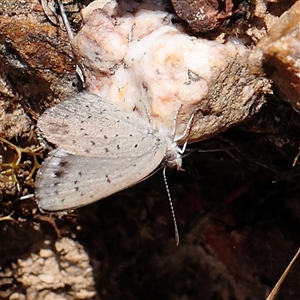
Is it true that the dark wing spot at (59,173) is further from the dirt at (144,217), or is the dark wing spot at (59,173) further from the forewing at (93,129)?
the dirt at (144,217)

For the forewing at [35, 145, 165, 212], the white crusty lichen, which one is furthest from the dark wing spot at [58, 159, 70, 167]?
the white crusty lichen

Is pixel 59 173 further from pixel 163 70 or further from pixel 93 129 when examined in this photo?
pixel 163 70

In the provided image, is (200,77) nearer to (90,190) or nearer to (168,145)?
(168,145)

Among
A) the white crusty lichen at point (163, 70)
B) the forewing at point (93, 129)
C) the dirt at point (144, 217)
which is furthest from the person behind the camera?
the dirt at point (144, 217)

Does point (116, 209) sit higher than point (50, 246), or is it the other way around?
point (116, 209)

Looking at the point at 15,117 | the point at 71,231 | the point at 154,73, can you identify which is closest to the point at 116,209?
the point at 71,231

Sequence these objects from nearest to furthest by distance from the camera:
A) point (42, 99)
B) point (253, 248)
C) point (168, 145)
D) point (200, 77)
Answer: point (200, 77) < point (168, 145) < point (42, 99) < point (253, 248)

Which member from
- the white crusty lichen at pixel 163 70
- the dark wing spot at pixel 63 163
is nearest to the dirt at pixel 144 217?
the white crusty lichen at pixel 163 70
